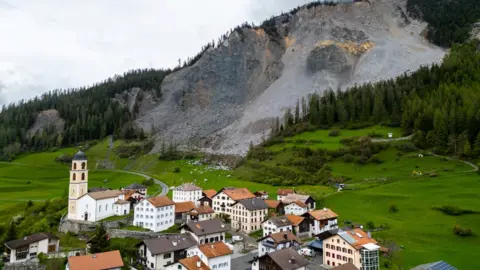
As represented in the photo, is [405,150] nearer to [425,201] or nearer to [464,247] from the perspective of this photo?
[425,201]

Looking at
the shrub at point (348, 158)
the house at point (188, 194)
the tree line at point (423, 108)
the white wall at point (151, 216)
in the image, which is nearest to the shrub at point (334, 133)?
the tree line at point (423, 108)

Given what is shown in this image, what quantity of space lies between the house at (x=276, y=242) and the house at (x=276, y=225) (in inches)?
223

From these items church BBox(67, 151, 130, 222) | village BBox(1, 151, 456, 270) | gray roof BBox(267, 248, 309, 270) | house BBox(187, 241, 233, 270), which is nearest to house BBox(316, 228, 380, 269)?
village BBox(1, 151, 456, 270)

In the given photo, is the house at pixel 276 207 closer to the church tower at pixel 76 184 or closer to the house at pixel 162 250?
the house at pixel 162 250

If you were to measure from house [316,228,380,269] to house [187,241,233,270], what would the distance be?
14.0 meters

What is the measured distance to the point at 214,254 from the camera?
48844 millimetres

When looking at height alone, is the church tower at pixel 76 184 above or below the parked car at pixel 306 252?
above

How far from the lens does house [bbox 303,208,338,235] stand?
216 ft

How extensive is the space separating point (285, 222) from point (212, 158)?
89194 millimetres

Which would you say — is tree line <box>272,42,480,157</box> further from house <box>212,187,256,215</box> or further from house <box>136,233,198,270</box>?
house <box>136,233,198,270</box>

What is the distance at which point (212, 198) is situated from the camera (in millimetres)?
81062

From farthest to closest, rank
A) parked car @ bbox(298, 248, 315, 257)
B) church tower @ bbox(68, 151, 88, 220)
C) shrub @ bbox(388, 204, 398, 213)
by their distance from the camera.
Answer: shrub @ bbox(388, 204, 398, 213) < church tower @ bbox(68, 151, 88, 220) < parked car @ bbox(298, 248, 315, 257)

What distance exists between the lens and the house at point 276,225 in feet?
208

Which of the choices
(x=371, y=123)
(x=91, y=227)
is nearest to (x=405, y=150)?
(x=371, y=123)
